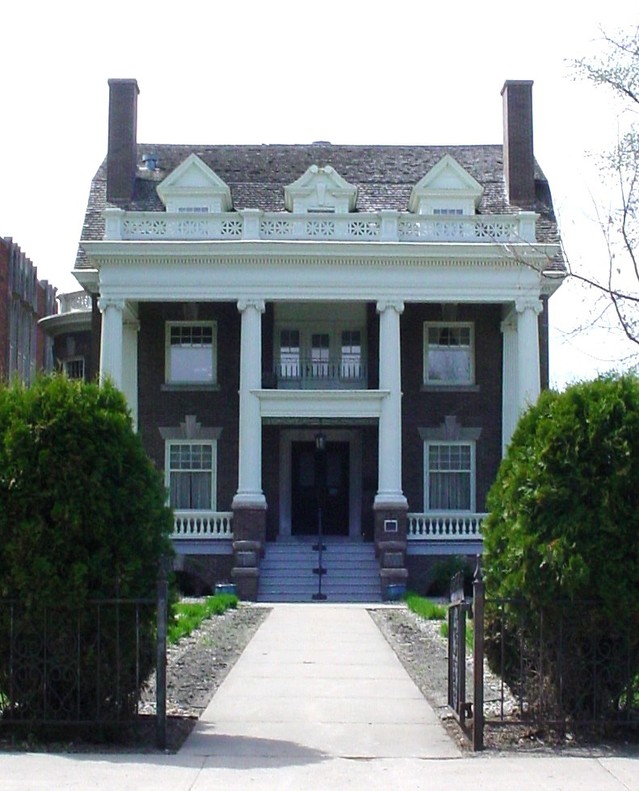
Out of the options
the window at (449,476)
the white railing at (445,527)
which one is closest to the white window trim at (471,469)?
the window at (449,476)

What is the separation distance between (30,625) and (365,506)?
25357mm

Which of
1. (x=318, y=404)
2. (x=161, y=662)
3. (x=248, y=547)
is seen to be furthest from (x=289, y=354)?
(x=161, y=662)

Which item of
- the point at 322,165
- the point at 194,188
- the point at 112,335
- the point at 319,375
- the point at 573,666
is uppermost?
the point at 322,165

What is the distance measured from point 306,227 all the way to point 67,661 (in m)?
23.7

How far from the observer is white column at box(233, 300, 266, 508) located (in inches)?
1278

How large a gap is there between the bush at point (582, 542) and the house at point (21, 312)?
→ 4498cm

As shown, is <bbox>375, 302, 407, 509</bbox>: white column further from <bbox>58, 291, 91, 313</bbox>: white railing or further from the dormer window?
<bbox>58, 291, 91, 313</bbox>: white railing

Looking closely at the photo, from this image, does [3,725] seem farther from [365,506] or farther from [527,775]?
[365,506]

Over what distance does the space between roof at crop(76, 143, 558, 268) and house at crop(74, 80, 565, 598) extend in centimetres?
8

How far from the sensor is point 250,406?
32719 millimetres

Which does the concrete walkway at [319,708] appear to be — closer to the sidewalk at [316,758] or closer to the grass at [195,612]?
the sidewalk at [316,758]

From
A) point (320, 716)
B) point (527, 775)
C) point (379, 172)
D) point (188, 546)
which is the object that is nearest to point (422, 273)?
point (379, 172)

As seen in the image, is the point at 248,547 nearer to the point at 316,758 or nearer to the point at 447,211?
the point at 447,211

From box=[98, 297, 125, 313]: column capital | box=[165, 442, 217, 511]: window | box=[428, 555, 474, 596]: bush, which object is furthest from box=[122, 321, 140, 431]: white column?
box=[428, 555, 474, 596]: bush
